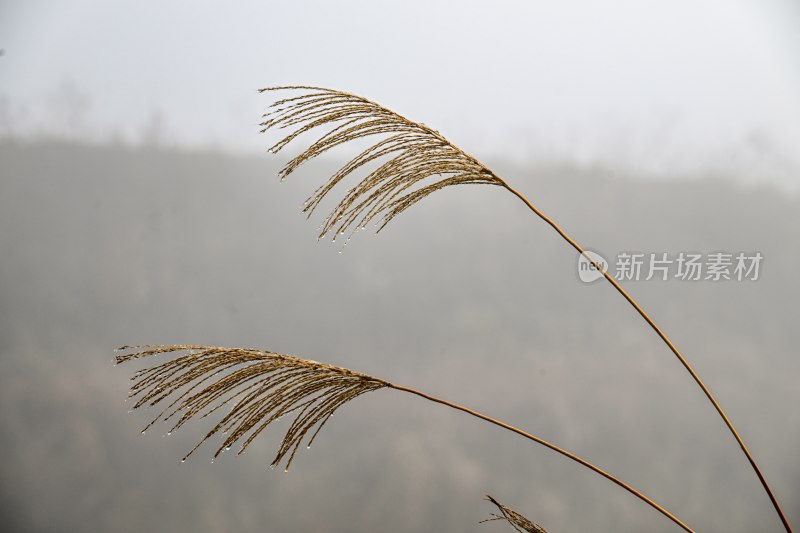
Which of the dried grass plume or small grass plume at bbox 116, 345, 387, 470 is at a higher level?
the dried grass plume

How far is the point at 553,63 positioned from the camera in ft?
11.6

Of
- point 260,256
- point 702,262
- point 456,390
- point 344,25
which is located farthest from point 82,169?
point 702,262

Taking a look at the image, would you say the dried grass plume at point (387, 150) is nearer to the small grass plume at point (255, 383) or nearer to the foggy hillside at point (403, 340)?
the small grass plume at point (255, 383)

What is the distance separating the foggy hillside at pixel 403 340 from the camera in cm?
360

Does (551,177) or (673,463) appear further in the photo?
(551,177)

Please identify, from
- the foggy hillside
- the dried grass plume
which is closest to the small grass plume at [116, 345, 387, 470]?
the dried grass plume

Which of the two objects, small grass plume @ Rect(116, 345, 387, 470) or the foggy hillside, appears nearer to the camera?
small grass plume @ Rect(116, 345, 387, 470)

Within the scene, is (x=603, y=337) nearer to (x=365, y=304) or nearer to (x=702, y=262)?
(x=702, y=262)

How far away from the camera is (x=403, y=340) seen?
3.69 metres

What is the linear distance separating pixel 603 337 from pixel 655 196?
0.82 metres

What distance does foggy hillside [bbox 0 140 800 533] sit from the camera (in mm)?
3598

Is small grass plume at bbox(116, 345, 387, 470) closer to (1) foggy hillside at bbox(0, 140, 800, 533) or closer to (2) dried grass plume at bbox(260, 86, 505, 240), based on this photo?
(2) dried grass plume at bbox(260, 86, 505, 240)

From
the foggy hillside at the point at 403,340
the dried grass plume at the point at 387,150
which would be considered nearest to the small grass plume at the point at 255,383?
the dried grass plume at the point at 387,150

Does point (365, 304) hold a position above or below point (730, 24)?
below
